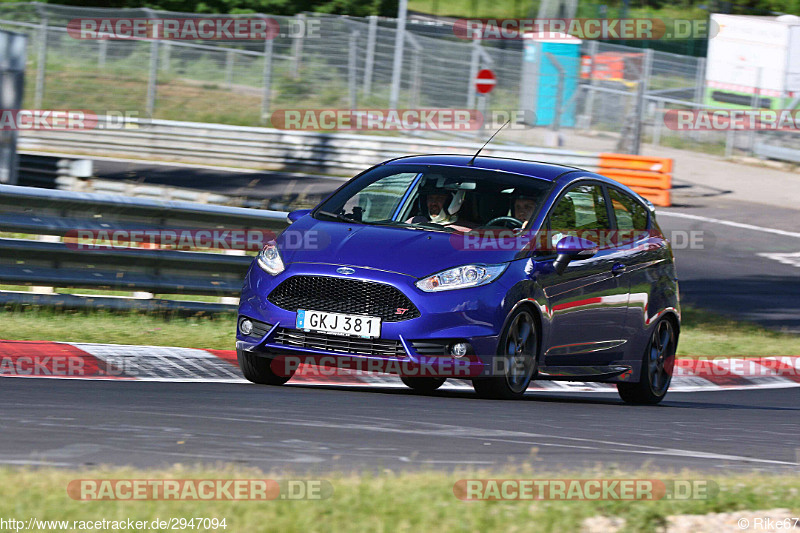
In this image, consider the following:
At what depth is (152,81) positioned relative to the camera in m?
27.4

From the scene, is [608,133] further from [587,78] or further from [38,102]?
[38,102]

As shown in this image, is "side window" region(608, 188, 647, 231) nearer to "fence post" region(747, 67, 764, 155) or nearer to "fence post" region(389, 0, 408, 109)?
"fence post" region(389, 0, 408, 109)

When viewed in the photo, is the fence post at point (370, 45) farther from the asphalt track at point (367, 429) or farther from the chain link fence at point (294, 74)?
the asphalt track at point (367, 429)

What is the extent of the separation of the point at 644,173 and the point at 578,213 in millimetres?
16424

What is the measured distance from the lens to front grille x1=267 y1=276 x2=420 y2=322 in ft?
24.7

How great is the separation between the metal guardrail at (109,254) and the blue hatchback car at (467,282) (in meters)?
2.35

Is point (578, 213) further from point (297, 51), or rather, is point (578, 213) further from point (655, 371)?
point (297, 51)

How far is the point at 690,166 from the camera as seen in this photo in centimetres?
3047

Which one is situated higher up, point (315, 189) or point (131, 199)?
point (131, 199)

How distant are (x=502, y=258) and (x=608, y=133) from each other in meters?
23.5

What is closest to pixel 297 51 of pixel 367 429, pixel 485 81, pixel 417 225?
pixel 485 81

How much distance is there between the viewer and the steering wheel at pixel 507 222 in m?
8.35

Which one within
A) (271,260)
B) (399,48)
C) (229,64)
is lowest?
(271,260)

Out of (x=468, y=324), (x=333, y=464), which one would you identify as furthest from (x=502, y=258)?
(x=333, y=464)
